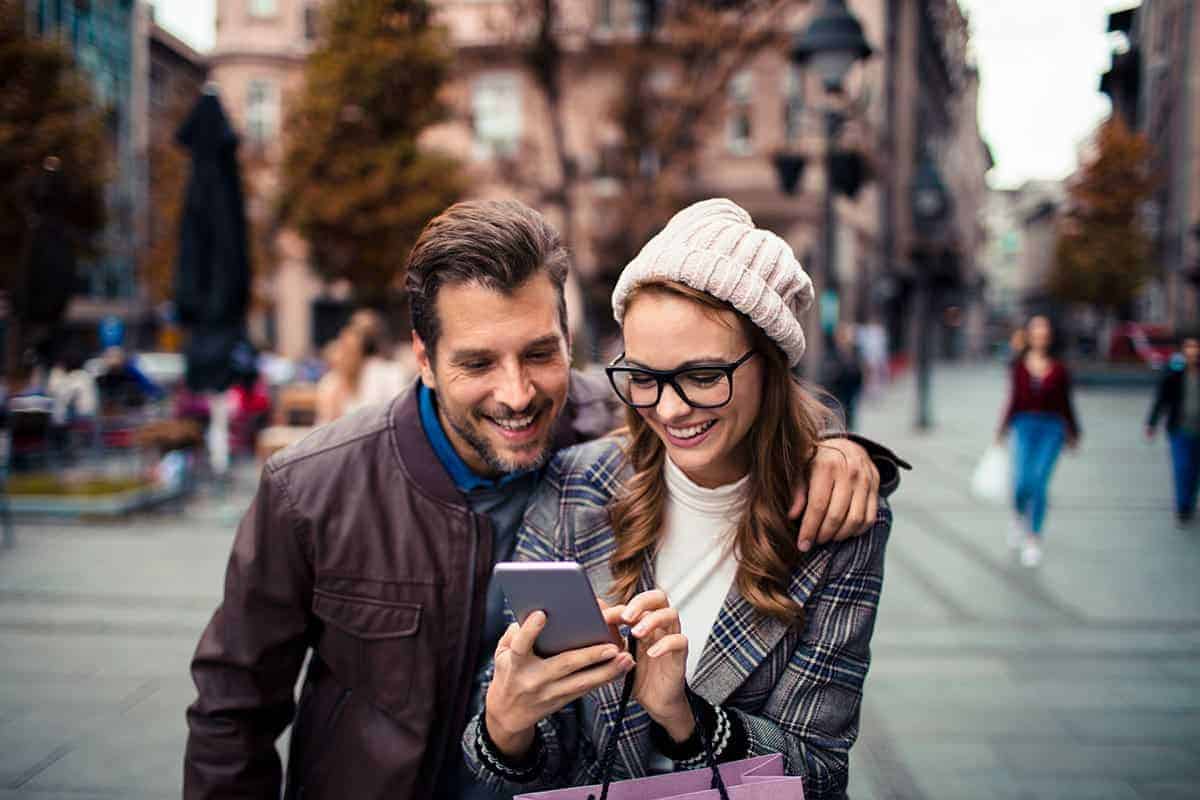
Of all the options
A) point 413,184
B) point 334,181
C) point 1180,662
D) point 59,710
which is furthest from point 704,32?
point 59,710

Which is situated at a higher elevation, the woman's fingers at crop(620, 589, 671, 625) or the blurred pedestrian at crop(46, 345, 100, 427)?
the woman's fingers at crop(620, 589, 671, 625)

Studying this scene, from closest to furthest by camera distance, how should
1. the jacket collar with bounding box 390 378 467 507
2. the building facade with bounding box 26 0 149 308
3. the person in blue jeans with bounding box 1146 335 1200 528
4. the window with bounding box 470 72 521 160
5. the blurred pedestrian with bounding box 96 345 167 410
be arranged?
the jacket collar with bounding box 390 378 467 507 < the building facade with bounding box 26 0 149 308 < the person in blue jeans with bounding box 1146 335 1200 528 < the blurred pedestrian with bounding box 96 345 167 410 < the window with bounding box 470 72 521 160

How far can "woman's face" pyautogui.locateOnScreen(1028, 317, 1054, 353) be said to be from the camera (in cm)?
784

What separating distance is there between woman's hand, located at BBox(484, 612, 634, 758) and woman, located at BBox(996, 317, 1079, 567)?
22.5 feet

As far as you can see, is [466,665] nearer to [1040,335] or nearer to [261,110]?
[1040,335]

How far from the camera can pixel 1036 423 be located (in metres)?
7.77

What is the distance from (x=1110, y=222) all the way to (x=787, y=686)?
30.9 metres

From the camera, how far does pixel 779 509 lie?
188 centimetres

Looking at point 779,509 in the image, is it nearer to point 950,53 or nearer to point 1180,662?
point 1180,662

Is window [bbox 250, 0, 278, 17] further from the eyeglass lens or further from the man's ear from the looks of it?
the eyeglass lens

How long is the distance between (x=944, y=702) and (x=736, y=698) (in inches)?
123

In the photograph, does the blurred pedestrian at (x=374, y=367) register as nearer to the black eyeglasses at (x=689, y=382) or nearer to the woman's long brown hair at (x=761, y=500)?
the woman's long brown hair at (x=761, y=500)

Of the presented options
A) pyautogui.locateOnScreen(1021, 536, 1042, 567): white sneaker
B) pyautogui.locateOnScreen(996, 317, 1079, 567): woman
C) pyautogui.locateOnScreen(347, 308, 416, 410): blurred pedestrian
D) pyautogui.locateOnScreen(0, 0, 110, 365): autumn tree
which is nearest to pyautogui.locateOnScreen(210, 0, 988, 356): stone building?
pyautogui.locateOnScreen(347, 308, 416, 410): blurred pedestrian

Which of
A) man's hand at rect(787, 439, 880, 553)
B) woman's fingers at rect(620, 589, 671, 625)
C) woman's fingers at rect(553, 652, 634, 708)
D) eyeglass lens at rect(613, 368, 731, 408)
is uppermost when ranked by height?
eyeglass lens at rect(613, 368, 731, 408)
